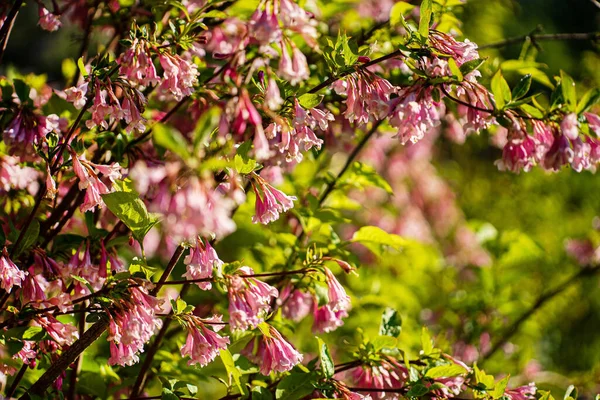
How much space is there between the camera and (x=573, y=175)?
16.7ft

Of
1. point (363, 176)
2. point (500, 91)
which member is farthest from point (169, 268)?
point (363, 176)

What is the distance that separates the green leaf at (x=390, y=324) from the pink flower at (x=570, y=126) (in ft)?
2.35

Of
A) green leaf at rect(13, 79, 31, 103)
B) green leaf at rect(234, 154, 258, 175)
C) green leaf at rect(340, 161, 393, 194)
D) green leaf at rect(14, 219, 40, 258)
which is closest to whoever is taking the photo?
green leaf at rect(234, 154, 258, 175)

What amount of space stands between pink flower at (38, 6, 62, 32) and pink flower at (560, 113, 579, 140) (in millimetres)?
1301

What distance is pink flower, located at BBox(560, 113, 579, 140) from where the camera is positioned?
131cm

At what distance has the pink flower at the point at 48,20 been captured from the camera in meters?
1.76

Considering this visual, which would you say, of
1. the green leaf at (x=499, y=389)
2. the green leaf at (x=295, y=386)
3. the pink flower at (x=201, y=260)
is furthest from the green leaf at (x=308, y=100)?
the green leaf at (x=499, y=389)

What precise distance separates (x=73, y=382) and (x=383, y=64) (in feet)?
4.01

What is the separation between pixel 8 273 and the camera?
140cm

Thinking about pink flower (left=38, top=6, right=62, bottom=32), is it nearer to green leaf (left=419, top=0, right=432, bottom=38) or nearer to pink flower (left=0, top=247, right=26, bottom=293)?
pink flower (left=0, top=247, right=26, bottom=293)

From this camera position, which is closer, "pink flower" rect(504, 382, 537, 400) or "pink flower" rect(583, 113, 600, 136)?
"pink flower" rect(583, 113, 600, 136)

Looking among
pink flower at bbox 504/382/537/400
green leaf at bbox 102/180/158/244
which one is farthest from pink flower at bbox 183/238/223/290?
pink flower at bbox 504/382/537/400

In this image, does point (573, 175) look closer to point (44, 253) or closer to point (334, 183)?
point (334, 183)

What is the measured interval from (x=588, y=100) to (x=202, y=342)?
94cm
